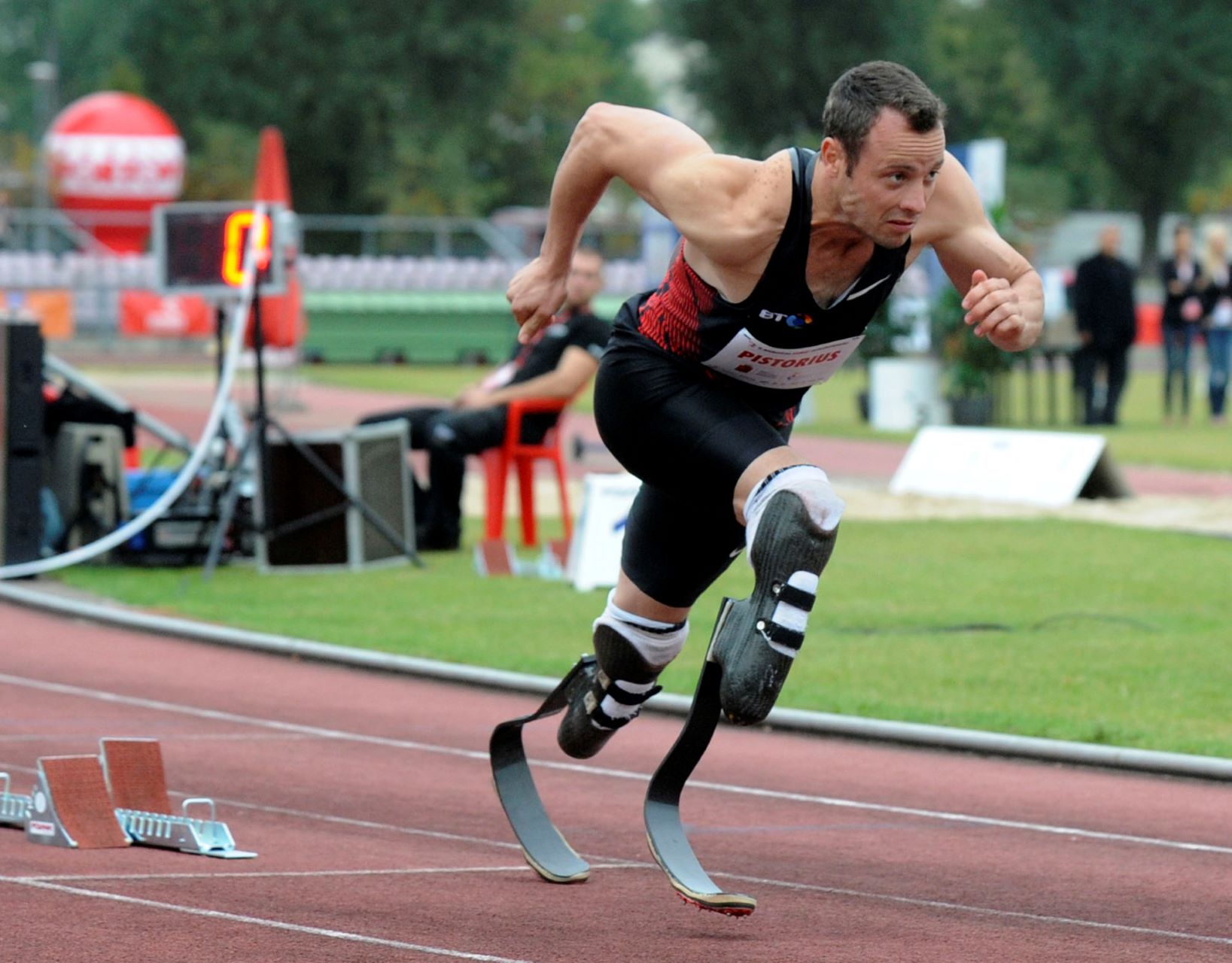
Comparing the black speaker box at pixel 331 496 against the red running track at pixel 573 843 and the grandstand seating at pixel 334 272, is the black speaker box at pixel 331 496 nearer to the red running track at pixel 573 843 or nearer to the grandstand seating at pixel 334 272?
the red running track at pixel 573 843

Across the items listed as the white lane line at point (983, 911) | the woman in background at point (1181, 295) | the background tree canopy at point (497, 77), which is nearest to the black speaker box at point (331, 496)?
the white lane line at point (983, 911)

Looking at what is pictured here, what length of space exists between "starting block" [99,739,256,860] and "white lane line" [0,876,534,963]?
49 cm

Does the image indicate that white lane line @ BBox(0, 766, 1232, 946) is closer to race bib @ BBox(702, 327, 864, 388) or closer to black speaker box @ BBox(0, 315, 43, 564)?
race bib @ BBox(702, 327, 864, 388)

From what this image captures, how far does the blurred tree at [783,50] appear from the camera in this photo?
59.7 meters

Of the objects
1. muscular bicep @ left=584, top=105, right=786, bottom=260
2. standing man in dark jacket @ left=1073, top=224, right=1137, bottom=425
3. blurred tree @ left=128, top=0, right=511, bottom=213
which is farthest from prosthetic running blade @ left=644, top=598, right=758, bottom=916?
blurred tree @ left=128, top=0, right=511, bottom=213

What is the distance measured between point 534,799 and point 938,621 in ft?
18.0

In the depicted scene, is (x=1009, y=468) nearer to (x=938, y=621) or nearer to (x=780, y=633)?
(x=938, y=621)

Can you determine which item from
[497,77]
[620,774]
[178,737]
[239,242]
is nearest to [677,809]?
[620,774]

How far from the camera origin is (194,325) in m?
37.4

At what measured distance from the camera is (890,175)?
4688 mm

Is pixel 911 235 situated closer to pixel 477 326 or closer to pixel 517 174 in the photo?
pixel 477 326

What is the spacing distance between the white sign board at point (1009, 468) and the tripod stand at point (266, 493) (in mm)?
5641

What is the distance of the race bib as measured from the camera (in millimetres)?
4945

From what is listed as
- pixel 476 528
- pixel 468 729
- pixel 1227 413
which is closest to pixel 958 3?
pixel 1227 413
